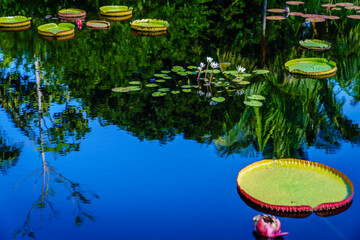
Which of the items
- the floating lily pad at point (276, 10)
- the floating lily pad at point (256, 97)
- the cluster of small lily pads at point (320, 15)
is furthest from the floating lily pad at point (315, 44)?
the floating lily pad at point (256, 97)

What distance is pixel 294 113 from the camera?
189 inches

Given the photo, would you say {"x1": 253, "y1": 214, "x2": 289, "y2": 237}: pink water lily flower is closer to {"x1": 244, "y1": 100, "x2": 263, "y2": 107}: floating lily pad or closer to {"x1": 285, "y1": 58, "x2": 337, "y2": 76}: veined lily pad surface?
{"x1": 244, "y1": 100, "x2": 263, "y2": 107}: floating lily pad

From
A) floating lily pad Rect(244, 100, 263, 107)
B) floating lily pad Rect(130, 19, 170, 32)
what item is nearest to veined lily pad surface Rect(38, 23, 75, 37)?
floating lily pad Rect(130, 19, 170, 32)

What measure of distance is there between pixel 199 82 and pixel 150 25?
2.52 metres

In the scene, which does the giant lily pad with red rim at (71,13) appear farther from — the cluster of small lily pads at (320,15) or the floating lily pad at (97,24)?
the cluster of small lily pads at (320,15)

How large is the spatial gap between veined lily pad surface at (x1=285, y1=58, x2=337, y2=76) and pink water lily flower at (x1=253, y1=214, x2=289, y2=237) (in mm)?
3030

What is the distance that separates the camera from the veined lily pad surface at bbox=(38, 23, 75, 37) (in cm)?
729

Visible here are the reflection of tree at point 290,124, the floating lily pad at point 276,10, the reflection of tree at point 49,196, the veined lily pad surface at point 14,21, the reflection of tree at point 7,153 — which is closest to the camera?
the reflection of tree at point 49,196

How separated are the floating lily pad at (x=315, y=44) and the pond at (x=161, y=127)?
0.10 m

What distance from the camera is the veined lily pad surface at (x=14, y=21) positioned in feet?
25.9

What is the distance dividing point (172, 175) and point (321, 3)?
595 centimetres

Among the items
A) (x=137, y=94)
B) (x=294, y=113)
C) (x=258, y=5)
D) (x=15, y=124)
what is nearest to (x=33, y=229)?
(x=15, y=124)

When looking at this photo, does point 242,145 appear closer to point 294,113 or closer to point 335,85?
point 294,113

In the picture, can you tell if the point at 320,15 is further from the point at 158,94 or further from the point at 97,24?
the point at 158,94
